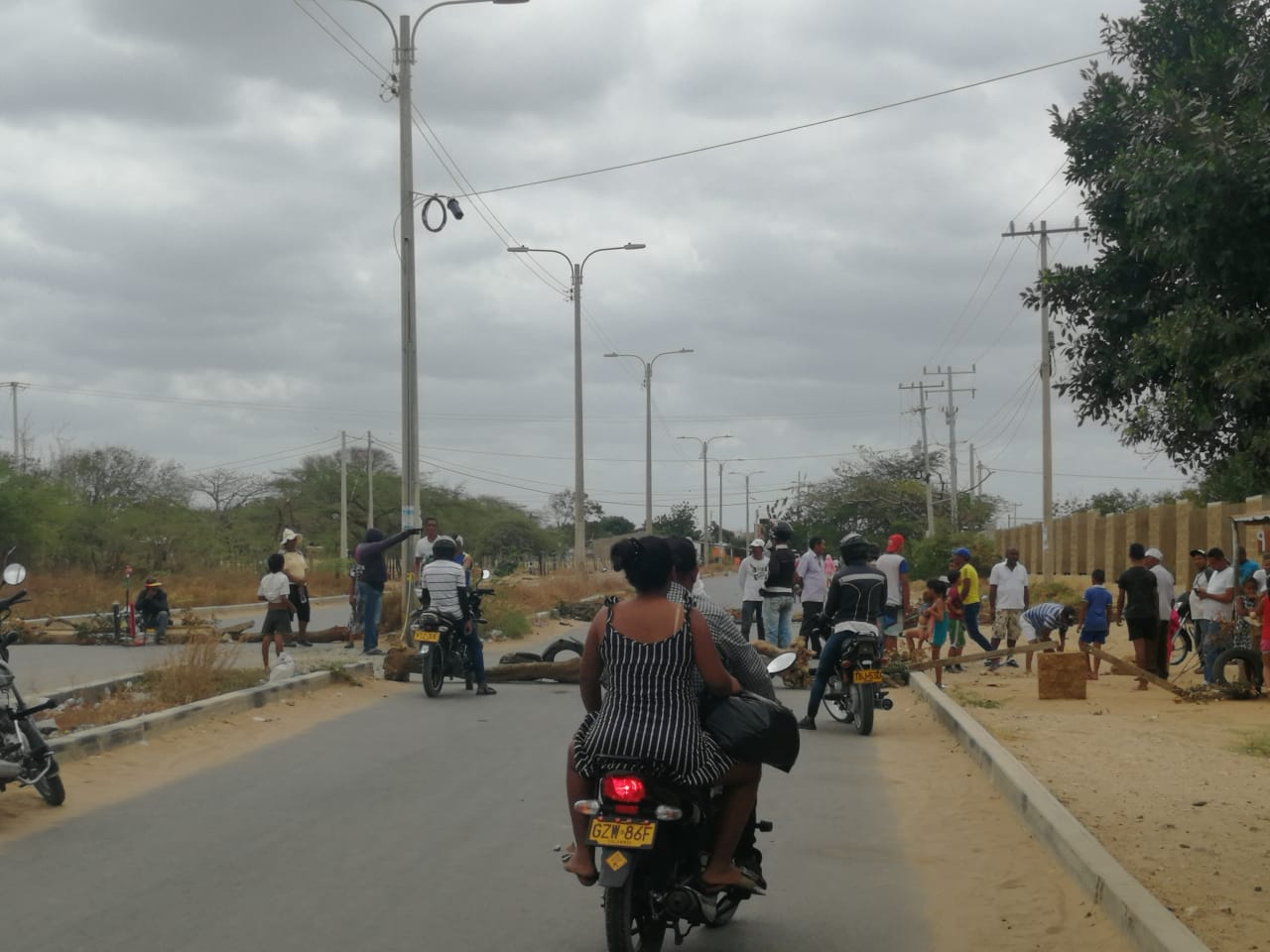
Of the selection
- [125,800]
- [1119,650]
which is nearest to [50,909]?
[125,800]

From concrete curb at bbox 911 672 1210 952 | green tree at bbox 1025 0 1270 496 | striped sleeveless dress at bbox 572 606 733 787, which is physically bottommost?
concrete curb at bbox 911 672 1210 952

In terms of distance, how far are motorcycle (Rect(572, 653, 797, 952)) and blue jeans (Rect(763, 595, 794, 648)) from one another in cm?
1353

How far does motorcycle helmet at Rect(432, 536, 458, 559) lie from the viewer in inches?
623

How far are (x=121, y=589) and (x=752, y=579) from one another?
22.1m

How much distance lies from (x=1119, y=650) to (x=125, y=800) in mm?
18805

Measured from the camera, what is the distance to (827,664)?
13.2 metres

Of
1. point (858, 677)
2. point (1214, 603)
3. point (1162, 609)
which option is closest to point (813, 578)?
point (1162, 609)

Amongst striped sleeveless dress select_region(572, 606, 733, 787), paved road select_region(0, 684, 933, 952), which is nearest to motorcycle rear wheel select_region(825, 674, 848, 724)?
paved road select_region(0, 684, 933, 952)

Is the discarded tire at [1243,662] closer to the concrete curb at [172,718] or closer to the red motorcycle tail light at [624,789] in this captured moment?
the concrete curb at [172,718]

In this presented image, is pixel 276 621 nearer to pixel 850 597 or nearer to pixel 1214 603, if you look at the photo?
pixel 850 597

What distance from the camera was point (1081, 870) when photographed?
7109mm

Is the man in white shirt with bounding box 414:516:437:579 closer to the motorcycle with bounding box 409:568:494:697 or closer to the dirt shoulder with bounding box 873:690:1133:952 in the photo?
the motorcycle with bounding box 409:568:494:697

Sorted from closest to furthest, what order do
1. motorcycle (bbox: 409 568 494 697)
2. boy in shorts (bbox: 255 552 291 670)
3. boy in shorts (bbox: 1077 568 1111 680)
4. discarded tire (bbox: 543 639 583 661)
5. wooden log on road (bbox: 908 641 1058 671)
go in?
motorcycle (bbox: 409 568 494 697)
wooden log on road (bbox: 908 641 1058 671)
boy in shorts (bbox: 255 552 291 670)
discarded tire (bbox: 543 639 583 661)
boy in shorts (bbox: 1077 568 1111 680)

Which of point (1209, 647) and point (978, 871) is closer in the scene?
point (978, 871)
